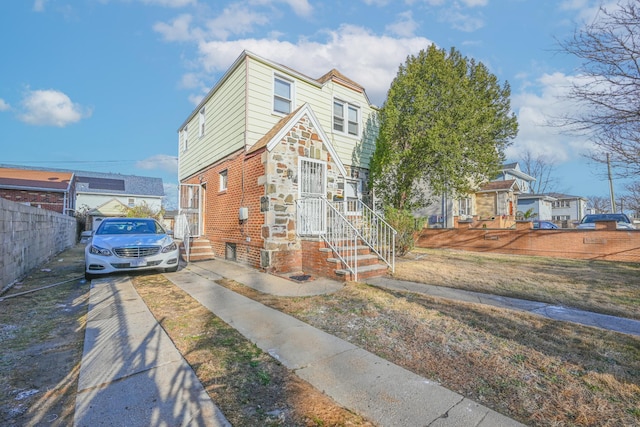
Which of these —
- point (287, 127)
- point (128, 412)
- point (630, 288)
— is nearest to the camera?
point (128, 412)

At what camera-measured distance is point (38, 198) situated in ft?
68.6

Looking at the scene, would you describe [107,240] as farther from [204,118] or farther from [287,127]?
[204,118]

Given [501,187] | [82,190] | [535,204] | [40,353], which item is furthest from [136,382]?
[82,190]

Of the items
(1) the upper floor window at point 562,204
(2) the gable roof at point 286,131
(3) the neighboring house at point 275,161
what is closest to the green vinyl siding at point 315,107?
(3) the neighboring house at point 275,161

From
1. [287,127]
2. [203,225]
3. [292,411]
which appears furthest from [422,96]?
[292,411]

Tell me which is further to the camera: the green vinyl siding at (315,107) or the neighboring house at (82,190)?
the neighboring house at (82,190)

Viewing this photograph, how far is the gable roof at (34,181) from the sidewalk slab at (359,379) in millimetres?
24952

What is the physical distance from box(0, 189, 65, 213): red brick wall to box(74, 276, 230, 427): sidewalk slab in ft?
78.8

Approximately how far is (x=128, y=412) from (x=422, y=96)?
40.4 feet

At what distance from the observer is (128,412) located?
205cm

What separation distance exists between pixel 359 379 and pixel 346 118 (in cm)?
1076

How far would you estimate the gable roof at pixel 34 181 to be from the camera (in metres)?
20.0

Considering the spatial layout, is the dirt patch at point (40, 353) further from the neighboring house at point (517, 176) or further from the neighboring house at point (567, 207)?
the neighboring house at point (567, 207)

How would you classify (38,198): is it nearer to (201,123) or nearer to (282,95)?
(201,123)
